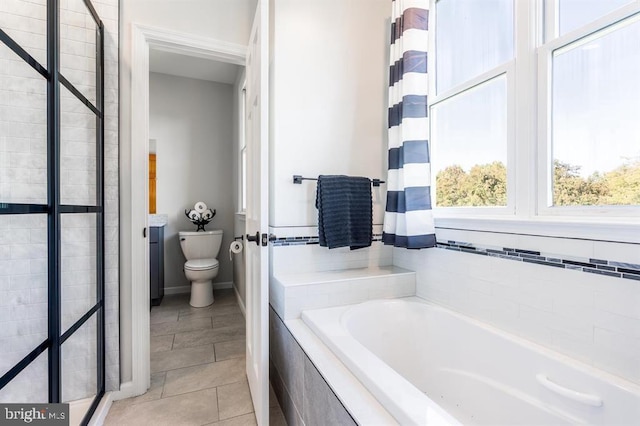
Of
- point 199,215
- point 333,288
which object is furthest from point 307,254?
point 199,215

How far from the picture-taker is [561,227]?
3.54 feet

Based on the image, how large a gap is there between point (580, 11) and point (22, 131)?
6.91 ft

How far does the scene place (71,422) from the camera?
130 cm

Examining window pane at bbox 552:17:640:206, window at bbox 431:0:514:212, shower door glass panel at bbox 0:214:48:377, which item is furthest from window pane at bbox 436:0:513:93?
shower door glass panel at bbox 0:214:48:377

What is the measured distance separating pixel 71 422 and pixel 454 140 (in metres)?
2.37

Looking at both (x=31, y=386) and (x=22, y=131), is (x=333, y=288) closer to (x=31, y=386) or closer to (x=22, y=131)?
(x=31, y=386)

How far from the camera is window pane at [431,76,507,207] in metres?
1.41

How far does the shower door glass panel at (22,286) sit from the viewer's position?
3.13 ft

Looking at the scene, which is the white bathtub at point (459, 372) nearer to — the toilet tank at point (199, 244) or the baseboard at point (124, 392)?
the baseboard at point (124, 392)

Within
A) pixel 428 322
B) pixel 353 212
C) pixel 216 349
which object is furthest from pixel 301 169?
pixel 216 349

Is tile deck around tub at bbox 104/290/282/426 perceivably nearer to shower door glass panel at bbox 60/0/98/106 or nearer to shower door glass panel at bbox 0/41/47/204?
shower door glass panel at bbox 0/41/47/204

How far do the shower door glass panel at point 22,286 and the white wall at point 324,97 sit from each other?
3.42ft

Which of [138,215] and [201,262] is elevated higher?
[138,215]

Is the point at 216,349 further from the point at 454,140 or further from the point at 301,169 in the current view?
the point at 454,140
